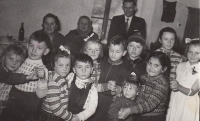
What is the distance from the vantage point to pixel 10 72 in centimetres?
100

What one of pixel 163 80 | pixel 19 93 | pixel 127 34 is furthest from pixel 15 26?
pixel 163 80

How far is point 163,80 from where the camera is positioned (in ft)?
3.28

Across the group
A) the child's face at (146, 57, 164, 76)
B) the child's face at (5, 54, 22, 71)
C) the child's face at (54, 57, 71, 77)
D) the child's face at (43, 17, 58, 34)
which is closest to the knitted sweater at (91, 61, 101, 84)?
the child's face at (54, 57, 71, 77)

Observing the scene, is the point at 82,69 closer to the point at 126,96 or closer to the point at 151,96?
the point at 126,96

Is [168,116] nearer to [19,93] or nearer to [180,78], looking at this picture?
[180,78]

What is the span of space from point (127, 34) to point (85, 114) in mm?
1270

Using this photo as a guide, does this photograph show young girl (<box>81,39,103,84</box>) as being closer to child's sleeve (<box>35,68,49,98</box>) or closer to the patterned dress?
child's sleeve (<box>35,68,49,98</box>)

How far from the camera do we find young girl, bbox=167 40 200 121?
3.65 ft

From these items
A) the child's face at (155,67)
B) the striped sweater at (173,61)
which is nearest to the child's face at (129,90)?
the child's face at (155,67)

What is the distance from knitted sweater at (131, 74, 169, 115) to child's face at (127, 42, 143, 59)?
218 mm

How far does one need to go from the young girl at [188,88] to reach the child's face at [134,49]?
29 cm

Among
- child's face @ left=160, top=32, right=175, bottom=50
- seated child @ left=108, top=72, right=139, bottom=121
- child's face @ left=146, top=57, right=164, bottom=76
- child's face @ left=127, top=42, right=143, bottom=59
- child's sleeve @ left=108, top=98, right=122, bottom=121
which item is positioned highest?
child's face @ left=160, top=32, right=175, bottom=50

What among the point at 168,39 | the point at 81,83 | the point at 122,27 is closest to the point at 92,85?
the point at 81,83

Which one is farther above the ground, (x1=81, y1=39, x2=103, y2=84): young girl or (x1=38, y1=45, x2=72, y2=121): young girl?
(x1=81, y1=39, x2=103, y2=84): young girl
